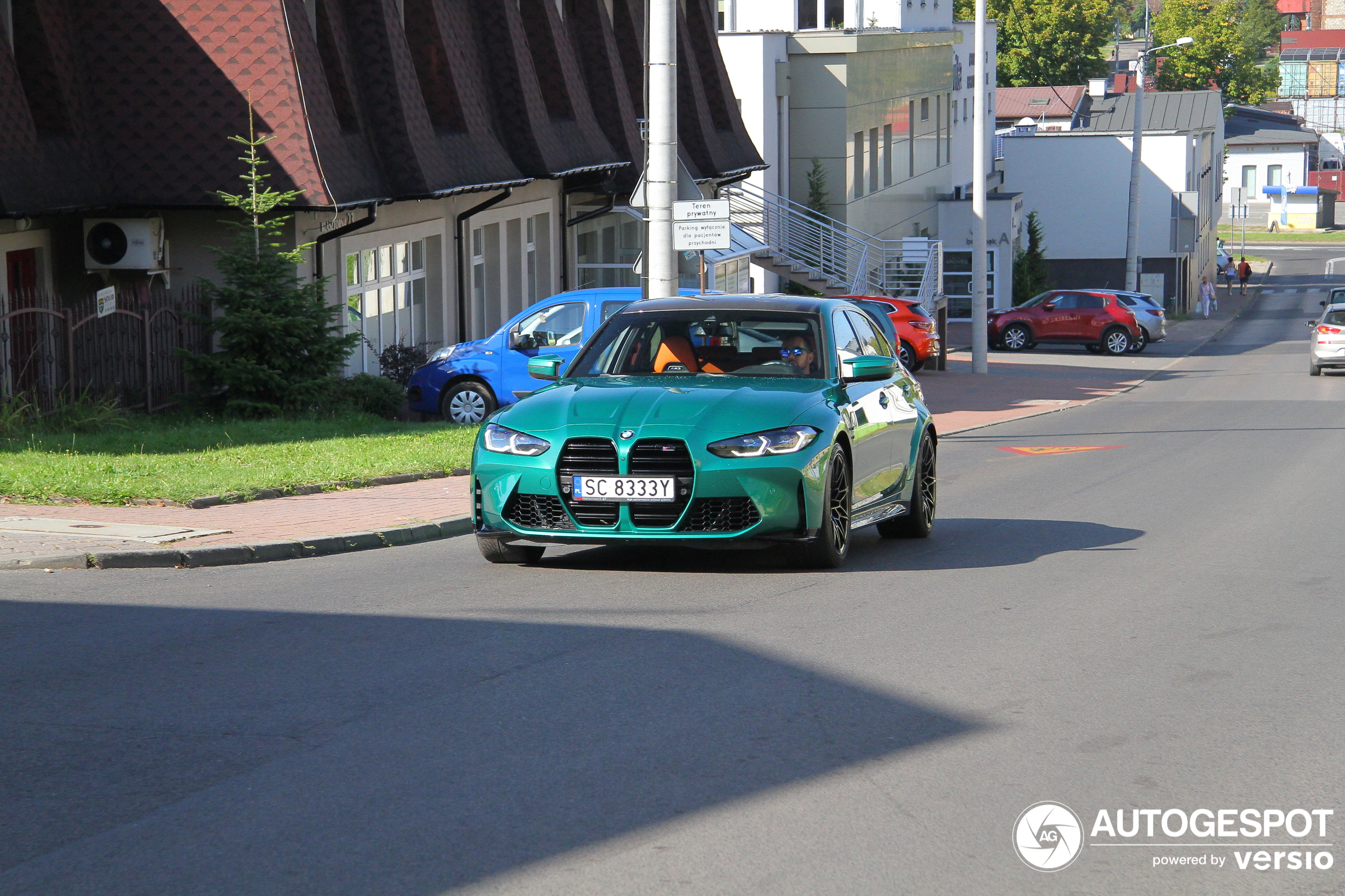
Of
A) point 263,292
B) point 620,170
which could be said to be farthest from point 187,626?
point 620,170

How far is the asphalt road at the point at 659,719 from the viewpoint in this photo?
4.91 meters

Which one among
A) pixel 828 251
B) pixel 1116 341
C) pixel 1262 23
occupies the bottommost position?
pixel 1116 341

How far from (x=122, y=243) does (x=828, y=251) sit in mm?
26241

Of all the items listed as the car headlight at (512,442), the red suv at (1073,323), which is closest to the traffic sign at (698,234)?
the car headlight at (512,442)

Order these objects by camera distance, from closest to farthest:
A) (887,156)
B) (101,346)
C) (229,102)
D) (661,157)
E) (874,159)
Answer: (661,157) → (101,346) → (229,102) → (874,159) → (887,156)

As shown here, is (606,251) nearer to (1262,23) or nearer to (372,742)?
(372,742)

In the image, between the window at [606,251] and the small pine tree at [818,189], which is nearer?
the window at [606,251]

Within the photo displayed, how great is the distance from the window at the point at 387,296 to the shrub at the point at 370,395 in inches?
68.1

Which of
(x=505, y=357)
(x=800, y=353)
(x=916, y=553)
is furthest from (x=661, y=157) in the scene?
(x=916, y=553)

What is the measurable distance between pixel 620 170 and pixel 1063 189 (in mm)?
43447

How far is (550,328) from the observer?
2127 centimetres

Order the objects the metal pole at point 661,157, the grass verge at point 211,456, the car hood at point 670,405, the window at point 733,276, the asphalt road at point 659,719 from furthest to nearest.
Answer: the window at point 733,276
the metal pole at point 661,157
the grass verge at point 211,456
the car hood at point 670,405
the asphalt road at point 659,719

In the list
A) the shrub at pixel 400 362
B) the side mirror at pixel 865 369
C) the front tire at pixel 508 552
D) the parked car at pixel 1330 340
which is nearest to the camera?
the front tire at pixel 508 552

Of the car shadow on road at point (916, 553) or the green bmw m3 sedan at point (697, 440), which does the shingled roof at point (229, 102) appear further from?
the car shadow on road at point (916, 553)
